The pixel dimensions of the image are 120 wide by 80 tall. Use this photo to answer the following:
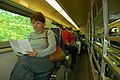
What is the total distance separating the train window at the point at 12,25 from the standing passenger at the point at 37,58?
0.84 metres

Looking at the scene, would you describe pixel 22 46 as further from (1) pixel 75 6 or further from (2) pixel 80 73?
(1) pixel 75 6

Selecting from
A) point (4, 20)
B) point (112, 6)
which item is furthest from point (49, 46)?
point (112, 6)

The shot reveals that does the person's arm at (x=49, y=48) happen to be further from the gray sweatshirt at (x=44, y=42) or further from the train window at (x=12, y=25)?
the train window at (x=12, y=25)

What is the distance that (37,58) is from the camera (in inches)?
120

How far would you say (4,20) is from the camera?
3.88m

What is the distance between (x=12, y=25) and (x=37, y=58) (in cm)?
150

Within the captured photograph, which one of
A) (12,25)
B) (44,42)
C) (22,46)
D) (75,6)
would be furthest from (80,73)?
(22,46)

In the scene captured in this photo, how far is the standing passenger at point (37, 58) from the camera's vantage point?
2.97 meters

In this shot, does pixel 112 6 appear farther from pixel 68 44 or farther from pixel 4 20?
pixel 68 44

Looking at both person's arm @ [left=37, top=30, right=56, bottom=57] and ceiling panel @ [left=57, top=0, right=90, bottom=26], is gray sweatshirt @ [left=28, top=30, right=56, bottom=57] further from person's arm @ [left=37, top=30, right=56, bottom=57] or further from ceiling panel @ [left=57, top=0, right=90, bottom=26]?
ceiling panel @ [left=57, top=0, right=90, bottom=26]

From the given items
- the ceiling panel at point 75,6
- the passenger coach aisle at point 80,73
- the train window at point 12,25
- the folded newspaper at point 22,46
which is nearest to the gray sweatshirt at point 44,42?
the folded newspaper at point 22,46

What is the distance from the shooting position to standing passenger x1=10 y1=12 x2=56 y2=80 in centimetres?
297

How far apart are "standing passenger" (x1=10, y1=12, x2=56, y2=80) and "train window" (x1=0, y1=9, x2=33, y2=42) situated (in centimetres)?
84

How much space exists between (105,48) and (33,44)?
1.08m
